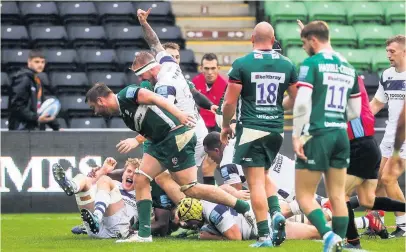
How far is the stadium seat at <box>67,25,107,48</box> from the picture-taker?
20344mm

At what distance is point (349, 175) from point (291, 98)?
955 mm

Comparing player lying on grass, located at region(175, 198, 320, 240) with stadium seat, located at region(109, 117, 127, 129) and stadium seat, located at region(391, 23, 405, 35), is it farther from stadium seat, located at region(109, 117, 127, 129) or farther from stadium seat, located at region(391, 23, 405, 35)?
stadium seat, located at region(391, 23, 405, 35)

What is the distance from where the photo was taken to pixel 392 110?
40.4 ft

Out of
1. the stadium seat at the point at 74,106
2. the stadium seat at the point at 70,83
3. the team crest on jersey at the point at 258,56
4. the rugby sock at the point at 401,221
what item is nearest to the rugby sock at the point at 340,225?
the team crest on jersey at the point at 258,56

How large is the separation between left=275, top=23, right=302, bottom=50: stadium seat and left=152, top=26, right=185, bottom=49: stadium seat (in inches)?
72.7

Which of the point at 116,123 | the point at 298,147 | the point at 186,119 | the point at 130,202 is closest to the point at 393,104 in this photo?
the point at 186,119

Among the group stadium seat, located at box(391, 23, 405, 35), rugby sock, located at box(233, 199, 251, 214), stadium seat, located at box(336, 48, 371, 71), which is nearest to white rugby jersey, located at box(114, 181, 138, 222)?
rugby sock, located at box(233, 199, 251, 214)

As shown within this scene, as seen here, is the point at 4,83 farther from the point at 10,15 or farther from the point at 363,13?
the point at 363,13

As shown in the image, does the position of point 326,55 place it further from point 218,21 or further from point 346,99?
point 218,21

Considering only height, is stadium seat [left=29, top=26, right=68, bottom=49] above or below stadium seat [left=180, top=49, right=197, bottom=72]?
above

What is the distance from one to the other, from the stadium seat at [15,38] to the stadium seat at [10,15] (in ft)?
2.19

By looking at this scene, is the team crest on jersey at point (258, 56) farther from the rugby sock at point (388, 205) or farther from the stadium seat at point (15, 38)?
the stadium seat at point (15, 38)

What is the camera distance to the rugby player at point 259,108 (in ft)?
34.0

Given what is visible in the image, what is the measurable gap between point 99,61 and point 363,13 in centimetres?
561
